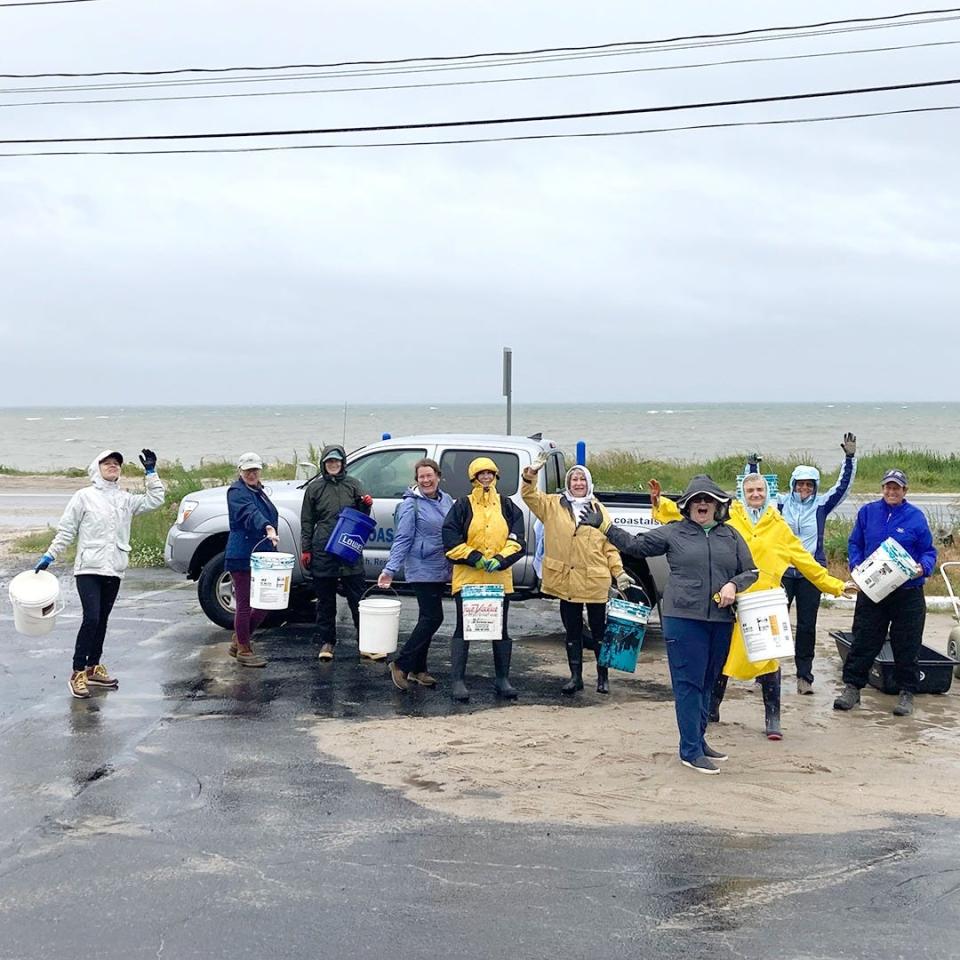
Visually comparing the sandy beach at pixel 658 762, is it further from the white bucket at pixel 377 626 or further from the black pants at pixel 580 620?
the white bucket at pixel 377 626

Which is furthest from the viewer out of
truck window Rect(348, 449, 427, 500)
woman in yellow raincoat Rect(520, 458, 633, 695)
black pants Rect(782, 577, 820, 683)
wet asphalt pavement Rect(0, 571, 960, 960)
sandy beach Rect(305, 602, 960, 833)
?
truck window Rect(348, 449, 427, 500)

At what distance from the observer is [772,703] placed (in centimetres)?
778

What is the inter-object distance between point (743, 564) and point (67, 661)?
234 inches

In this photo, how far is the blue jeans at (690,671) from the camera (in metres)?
7.00

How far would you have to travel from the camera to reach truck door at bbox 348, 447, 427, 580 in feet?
36.6

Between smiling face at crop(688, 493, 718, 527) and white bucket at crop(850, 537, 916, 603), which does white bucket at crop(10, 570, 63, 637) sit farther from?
white bucket at crop(850, 537, 916, 603)

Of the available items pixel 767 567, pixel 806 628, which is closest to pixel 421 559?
pixel 767 567

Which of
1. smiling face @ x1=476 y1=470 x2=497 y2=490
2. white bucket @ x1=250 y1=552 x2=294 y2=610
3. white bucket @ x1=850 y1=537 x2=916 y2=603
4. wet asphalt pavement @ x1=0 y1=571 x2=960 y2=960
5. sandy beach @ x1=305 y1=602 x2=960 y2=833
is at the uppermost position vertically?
smiling face @ x1=476 y1=470 x2=497 y2=490

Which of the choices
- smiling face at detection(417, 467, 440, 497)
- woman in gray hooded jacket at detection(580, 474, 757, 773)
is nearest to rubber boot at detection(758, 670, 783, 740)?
woman in gray hooded jacket at detection(580, 474, 757, 773)

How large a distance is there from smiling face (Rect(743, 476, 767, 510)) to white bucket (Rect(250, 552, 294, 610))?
3.85 metres

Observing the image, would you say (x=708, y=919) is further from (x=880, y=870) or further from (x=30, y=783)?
(x=30, y=783)

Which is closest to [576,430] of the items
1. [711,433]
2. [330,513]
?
[711,433]

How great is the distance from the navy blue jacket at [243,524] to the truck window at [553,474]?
3.05 metres

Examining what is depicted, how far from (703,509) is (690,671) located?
0.99 m
